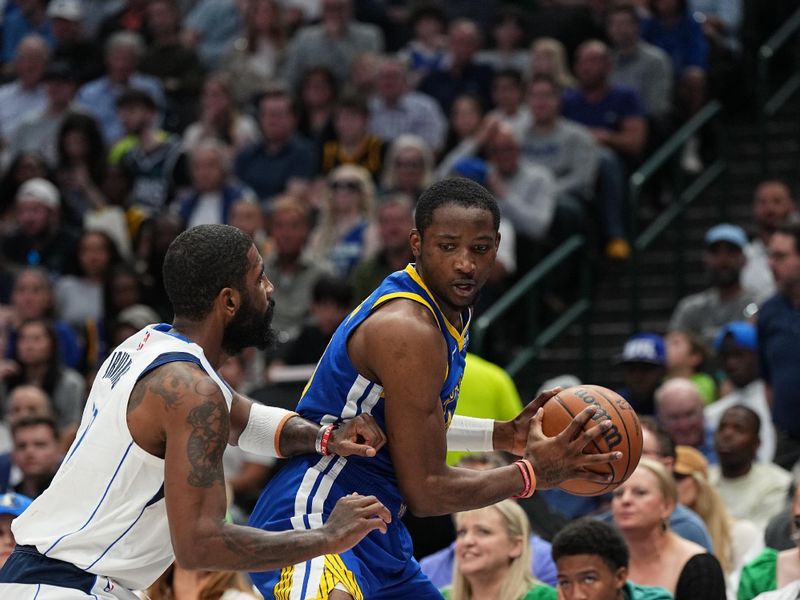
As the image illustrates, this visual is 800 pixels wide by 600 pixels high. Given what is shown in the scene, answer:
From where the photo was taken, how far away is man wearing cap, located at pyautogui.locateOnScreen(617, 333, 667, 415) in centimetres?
1055

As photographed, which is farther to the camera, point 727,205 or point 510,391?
point 727,205

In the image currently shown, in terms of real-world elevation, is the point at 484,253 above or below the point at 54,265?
above

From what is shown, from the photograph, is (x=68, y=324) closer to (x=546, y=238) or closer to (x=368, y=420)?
(x=546, y=238)

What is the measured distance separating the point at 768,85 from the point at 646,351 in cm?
474

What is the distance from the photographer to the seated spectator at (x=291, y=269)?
11.7 metres

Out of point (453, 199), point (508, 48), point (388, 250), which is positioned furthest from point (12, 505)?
point (508, 48)

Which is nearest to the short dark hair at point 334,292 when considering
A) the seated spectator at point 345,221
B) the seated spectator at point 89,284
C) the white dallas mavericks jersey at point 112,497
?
the seated spectator at point 345,221

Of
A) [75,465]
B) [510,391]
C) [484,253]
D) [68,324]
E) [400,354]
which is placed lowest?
[68,324]

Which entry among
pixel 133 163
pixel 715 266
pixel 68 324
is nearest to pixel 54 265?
pixel 68 324

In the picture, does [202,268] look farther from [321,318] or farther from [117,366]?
[321,318]

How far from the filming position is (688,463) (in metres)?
8.75

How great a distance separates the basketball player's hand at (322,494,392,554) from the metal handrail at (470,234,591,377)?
5.96m

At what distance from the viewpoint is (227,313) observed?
5094mm

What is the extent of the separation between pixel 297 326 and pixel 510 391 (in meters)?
2.80
